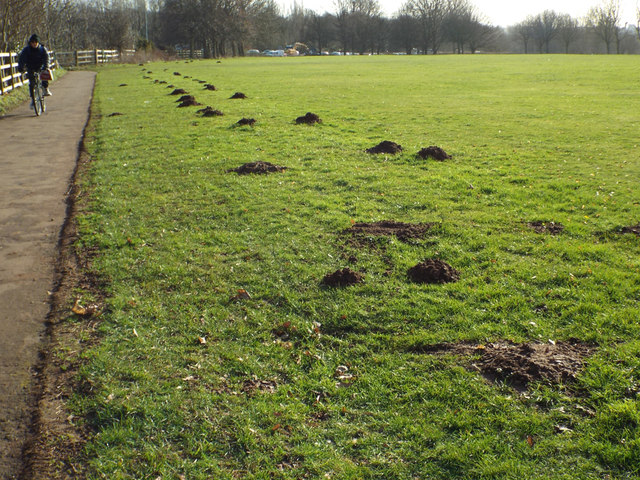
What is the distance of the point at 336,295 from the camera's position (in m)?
5.62

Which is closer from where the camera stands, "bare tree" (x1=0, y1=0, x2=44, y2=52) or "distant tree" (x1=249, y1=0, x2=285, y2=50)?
"bare tree" (x1=0, y1=0, x2=44, y2=52)

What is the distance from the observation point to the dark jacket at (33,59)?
17688 mm

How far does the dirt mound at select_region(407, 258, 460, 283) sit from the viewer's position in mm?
5871

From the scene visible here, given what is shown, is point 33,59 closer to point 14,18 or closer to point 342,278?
point 342,278

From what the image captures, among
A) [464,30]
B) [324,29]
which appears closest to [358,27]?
[324,29]

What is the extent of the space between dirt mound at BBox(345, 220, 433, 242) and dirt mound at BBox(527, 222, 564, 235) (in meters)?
1.39

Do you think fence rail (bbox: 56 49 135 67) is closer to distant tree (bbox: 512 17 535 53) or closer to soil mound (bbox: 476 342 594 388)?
soil mound (bbox: 476 342 594 388)

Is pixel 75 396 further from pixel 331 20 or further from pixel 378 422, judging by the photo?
pixel 331 20

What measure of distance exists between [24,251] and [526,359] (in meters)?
6.05

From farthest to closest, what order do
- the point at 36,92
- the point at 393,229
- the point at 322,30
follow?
the point at 322,30 < the point at 36,92 < the point at 393,229

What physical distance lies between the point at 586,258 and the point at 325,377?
375 centimetres

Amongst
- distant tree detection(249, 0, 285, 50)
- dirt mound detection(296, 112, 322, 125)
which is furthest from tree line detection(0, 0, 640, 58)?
dirt mound detection(296, 112, 322, 125)

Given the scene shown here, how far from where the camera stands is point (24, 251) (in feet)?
22.9

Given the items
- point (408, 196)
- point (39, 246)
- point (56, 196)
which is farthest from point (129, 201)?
point (408, 196)
